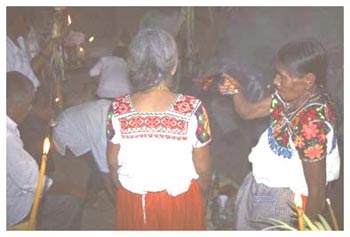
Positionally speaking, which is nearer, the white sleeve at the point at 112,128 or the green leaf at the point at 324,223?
the green leaf at the point at 324,223

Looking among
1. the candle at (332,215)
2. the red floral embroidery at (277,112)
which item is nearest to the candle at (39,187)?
the red floral embroidery at (277,112)

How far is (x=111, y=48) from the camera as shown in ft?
8.98

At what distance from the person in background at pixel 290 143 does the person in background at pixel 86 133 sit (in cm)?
55

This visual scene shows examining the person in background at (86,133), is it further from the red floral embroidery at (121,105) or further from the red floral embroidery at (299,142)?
the red floral embroidery at (299,142)

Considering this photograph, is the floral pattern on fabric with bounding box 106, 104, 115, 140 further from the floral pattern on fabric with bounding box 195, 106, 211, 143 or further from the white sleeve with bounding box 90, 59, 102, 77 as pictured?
the floral pattern on fabric with bounding box 195, 106, 211, 143

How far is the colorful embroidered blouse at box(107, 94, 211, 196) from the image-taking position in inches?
108

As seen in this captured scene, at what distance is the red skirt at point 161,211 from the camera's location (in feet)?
9.13

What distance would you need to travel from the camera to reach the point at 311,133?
2.74 m

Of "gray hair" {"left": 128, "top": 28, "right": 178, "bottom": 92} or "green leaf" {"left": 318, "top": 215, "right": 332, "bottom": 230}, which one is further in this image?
"gray hair" {"left": 128, "top": 28, "right": 178, "bottom": 92}

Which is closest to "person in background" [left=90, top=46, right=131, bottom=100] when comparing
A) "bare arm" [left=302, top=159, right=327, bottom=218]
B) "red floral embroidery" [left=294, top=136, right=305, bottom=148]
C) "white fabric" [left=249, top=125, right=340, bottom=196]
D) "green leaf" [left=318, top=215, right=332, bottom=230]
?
"white fabric" [left=249, top=125, right=340, bottom=196]

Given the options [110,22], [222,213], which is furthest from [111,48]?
[222,213]

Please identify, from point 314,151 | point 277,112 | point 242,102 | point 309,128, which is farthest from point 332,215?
point 242,102

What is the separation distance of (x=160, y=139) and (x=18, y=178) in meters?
0.66
